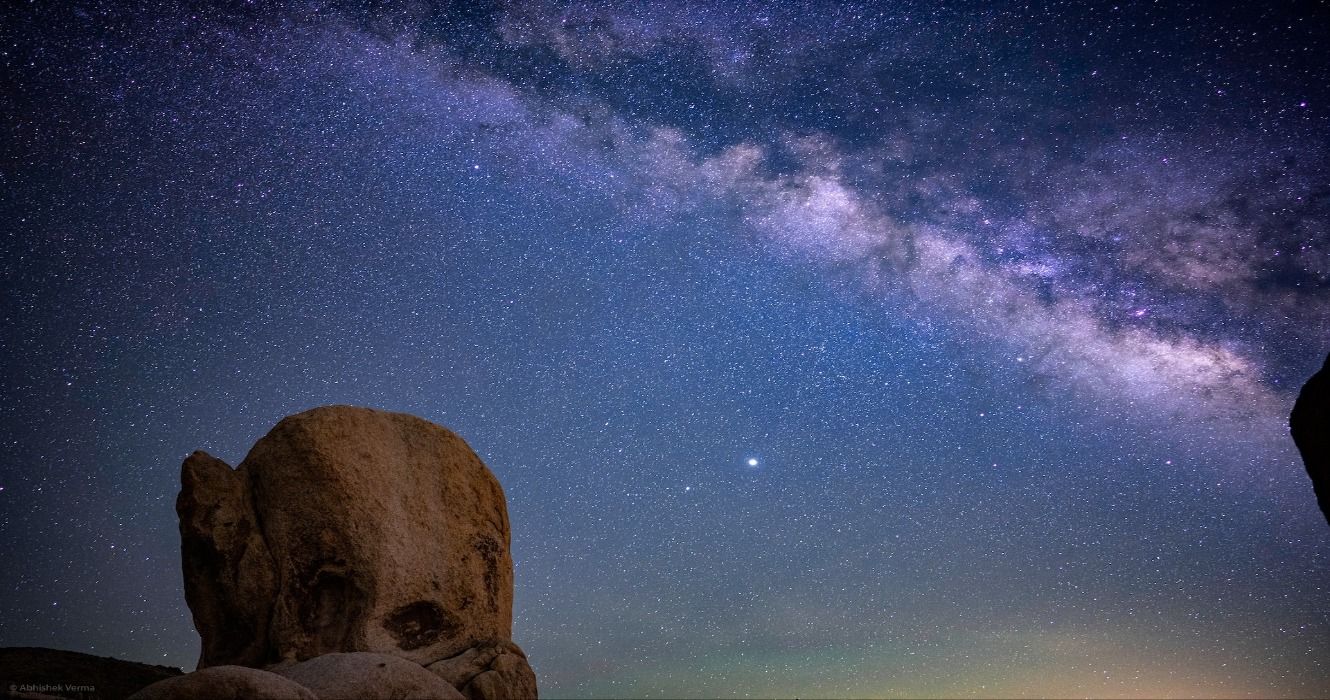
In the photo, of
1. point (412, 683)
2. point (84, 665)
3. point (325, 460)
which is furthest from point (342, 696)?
point (84, 665)

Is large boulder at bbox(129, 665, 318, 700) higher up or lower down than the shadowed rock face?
lower down

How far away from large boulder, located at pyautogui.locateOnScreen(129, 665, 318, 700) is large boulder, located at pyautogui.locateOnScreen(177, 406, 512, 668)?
5173 mm

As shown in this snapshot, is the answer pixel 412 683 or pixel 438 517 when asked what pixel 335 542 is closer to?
pixel 438 517

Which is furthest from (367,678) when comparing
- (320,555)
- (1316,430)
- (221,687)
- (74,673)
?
(1316,430)

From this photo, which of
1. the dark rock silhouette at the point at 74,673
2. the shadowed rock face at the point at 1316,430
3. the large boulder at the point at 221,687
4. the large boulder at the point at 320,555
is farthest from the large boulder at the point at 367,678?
the shadowed rock face at the point at 1316,430

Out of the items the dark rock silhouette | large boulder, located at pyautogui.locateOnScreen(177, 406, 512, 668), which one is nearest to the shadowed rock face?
large boulder, located at pyautogui.locateOnScreen(177, 406, 512, 668)

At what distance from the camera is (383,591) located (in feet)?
45.9

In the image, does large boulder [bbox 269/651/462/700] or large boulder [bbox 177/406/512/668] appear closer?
large boulder [bbox 269/651/462/700]

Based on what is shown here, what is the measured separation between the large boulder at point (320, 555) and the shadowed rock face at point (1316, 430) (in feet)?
50.6

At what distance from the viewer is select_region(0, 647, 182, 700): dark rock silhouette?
14211 mm

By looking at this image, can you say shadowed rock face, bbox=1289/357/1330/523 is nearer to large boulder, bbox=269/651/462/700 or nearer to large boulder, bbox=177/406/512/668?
large boulder, bbox=269/651/462/700

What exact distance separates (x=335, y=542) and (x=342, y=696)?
4851mm

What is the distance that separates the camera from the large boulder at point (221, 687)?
323 inches

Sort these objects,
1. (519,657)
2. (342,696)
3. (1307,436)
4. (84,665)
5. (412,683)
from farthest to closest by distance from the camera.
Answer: (84,665)
(519,657)
(1307,436)
(412,683)
(342,696)
